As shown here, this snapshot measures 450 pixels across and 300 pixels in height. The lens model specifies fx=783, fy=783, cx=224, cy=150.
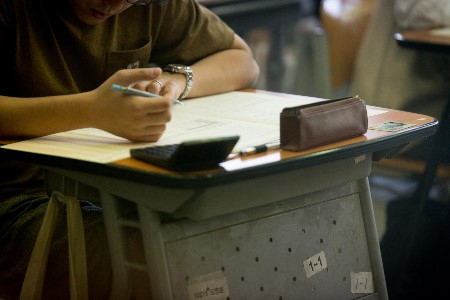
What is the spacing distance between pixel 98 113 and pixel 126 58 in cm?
43

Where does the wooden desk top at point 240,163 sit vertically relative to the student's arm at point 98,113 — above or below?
below

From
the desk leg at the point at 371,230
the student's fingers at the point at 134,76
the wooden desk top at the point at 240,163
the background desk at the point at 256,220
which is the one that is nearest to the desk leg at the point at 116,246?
the background desk at the point at 256,220

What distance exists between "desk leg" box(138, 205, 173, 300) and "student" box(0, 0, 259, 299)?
0.55 ft

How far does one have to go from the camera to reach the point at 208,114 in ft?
5.38

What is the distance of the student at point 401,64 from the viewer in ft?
8.89

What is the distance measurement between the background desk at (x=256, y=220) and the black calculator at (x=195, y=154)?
0.03 meters

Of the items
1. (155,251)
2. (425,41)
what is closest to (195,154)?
(155,251)

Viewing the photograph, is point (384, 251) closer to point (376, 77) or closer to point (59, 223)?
point (376, 77)

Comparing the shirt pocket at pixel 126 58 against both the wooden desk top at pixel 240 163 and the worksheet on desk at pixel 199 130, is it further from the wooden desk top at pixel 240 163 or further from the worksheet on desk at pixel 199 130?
the wooden desk top at pixel 240 163

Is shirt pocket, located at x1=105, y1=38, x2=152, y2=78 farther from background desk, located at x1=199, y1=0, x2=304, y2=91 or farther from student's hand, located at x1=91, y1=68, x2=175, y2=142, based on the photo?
background desk, located at x1=199, y1=0, x2=304, y2=91

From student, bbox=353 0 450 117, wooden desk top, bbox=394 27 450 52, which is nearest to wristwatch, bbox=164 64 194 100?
wooden desk top, bbox=394 27 450 52

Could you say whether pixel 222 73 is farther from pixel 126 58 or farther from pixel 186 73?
pixel 126 58

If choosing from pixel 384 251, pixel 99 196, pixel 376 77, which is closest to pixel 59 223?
pixel 99 196

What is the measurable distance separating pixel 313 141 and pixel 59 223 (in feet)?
1.86
